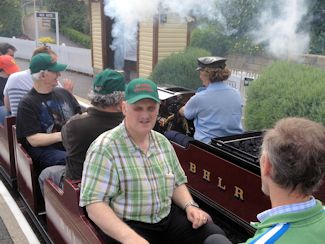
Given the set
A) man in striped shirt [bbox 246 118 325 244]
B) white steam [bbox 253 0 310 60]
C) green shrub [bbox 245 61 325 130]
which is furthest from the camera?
white steam [bbox 253 0 310 60]

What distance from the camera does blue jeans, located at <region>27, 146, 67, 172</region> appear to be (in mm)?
3396

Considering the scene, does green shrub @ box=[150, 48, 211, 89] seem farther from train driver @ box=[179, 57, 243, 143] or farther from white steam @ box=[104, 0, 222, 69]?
train driver @ box=[179, 57, 243, 143]

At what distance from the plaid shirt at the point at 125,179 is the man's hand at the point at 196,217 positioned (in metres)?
0.17

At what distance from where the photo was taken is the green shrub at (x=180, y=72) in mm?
8586

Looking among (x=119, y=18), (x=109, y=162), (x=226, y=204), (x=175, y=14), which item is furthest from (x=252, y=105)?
(x=119, y=18)

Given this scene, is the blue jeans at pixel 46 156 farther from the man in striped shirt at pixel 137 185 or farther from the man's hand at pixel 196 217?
the man's hand at pixel 196 217

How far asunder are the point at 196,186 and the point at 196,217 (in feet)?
4.38

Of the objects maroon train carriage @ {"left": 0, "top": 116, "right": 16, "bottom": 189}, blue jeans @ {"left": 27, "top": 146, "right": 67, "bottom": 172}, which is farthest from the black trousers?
→ maroon train carriage @ {"left": 0, "top": 116, "right": 16, "bottom": 189}

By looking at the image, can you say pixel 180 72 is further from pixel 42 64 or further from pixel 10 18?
pixel 10 18

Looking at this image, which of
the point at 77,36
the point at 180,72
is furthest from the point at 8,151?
the point at 77,36

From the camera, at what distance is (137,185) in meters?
2.15

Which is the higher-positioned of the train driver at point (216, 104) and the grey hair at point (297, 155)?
the grey hair at point (297, 155)

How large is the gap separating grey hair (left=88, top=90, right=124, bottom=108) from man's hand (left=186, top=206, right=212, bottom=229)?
848 millimetres

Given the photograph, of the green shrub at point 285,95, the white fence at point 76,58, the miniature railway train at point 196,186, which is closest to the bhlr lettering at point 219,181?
the miniature railway train at point 196,186
